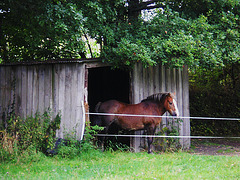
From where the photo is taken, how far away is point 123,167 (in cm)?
671

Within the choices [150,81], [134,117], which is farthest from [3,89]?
[150,81]

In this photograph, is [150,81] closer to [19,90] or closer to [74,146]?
[74,146]

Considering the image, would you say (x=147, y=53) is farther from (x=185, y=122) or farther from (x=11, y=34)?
(x=11, y=34)

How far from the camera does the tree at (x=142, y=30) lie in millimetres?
8188

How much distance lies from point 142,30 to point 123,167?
4826 mm

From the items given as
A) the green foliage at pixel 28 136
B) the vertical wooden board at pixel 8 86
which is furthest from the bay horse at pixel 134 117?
the vertical wooden board at pixel 8 86

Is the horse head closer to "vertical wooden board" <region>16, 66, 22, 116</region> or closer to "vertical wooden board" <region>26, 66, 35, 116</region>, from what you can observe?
"vertical wooden board" <region>26, 66, 35, 116</region>

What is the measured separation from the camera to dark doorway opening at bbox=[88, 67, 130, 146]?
12.8m

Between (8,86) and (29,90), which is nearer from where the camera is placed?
(29,90)

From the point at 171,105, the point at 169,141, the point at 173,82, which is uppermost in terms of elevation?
the point at 173,82

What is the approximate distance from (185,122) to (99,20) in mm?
4435

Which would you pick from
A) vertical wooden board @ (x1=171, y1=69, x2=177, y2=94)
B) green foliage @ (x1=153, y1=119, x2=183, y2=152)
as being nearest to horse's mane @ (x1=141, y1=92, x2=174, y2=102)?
green foliage @ (x1=153, y1=119, x2=183, y2=152)

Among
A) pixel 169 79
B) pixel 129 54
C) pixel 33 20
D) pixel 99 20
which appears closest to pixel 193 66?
pixel 169 79

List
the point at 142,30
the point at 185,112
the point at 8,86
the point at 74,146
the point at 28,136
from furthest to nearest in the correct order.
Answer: the point at 185,112, the point at 142,30, the point at 8,86, the point at 74,146, the point at 28,136
